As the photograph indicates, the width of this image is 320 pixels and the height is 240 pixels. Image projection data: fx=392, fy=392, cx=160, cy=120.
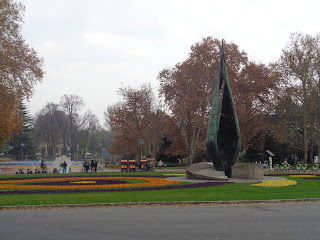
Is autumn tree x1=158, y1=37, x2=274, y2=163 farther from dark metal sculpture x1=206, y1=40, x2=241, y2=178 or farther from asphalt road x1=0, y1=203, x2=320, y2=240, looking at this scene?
asphalt road x1=0, y1=203, x2=320, y2=240

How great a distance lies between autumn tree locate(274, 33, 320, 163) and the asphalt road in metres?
38.1

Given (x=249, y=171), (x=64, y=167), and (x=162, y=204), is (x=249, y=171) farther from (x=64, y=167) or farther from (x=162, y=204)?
(x=64, y=167)

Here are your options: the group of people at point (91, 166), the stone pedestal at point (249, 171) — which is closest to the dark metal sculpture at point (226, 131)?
the stone pedestal at point (249, 171)

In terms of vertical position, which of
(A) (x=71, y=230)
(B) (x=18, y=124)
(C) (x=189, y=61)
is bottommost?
(A) (x=71, y=230)

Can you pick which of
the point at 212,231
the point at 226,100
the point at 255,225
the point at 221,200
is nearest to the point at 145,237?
the point at 212,231

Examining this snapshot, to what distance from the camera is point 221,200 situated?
14.8 meters

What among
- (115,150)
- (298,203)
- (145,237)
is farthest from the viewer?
(115,150)

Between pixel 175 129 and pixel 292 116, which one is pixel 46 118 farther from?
pixel 292 116

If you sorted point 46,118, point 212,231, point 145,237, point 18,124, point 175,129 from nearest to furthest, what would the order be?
1. point 145,237
2. point 212,231
3. point 18,124
4. point 175,129
5. point 46,118

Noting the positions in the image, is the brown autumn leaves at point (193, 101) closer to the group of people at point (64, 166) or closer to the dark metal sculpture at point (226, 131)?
the group of people at point (64, 166)

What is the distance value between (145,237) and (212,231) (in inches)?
65.1

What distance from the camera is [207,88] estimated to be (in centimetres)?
5038

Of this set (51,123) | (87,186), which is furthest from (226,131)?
(51,123)

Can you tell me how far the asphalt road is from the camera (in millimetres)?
8656
